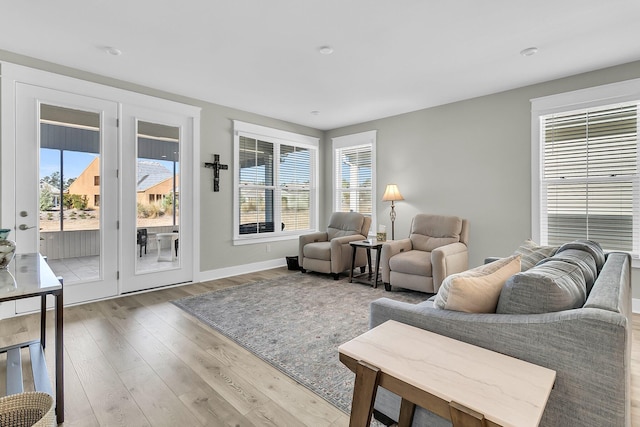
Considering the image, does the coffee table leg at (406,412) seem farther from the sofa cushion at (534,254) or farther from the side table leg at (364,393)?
the sofa cushion at (534,254)

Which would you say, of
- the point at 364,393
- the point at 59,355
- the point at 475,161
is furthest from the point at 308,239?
the point at 364,393

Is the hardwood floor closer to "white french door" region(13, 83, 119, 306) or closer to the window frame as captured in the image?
"white french door" region(13, 83, 119, 306)

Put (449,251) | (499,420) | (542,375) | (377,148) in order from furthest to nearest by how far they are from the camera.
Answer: (377,148) → (449,251) → (542,375) → (499,420)

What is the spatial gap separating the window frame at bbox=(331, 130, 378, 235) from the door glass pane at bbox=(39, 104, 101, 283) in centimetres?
376

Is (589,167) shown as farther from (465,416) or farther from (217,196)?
(217,196)

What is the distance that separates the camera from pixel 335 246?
464cm

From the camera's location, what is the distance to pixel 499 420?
2.69 feet

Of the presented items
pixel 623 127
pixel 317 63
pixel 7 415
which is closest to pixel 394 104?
pixel 317 63

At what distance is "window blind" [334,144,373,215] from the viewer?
566cm

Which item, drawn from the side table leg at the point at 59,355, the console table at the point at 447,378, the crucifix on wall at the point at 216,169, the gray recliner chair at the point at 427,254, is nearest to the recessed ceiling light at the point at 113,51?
the crucifix on wall at the point at 216,169

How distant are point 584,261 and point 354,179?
14.1 ft

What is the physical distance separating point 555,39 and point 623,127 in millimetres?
1429

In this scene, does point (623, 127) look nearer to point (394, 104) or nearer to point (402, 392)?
point (394, 104)

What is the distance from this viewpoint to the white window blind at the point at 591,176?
11.0ft
